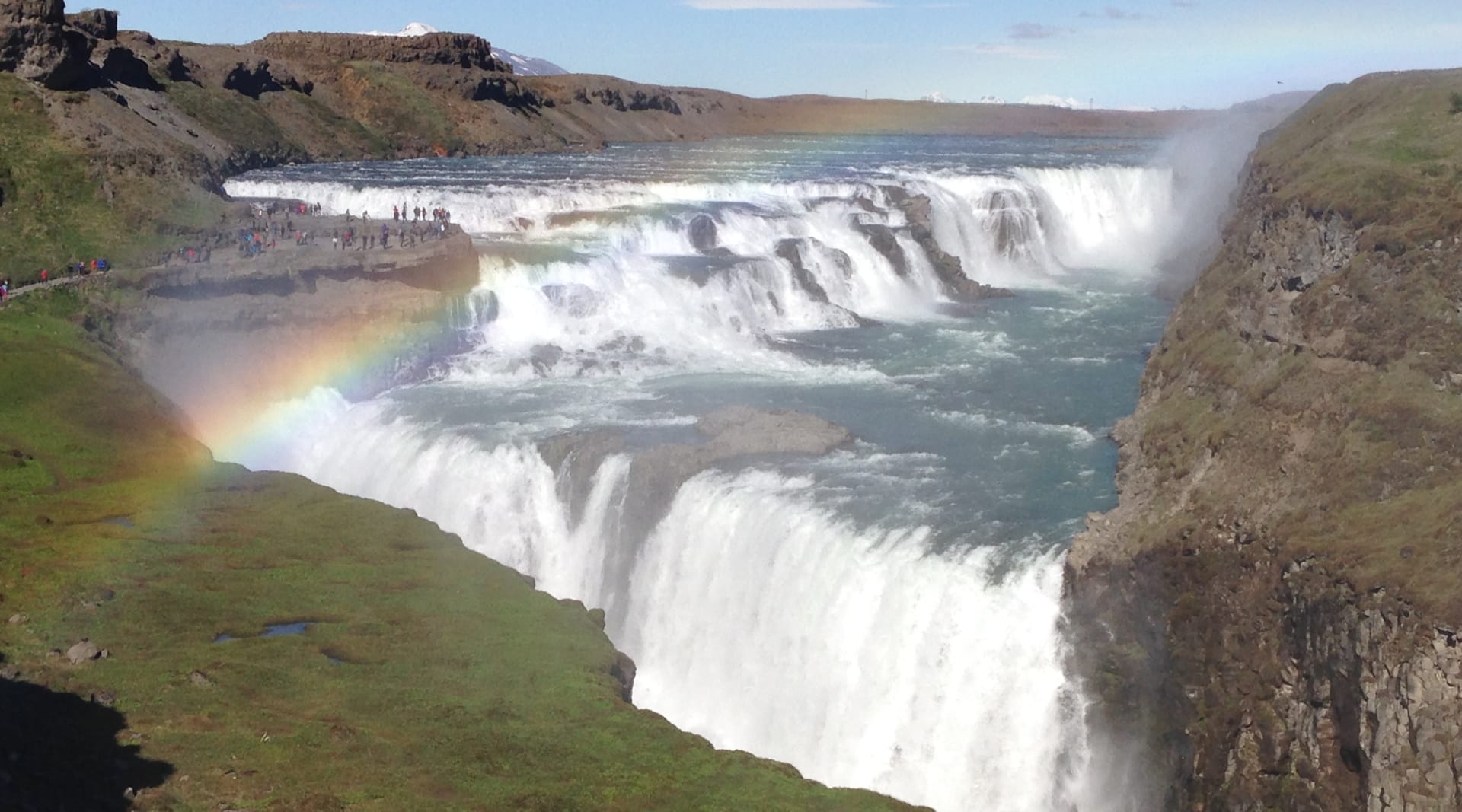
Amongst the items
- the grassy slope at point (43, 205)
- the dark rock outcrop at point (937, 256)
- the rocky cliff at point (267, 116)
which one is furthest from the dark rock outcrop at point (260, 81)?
the dark rock outcrop at point (937, 256)

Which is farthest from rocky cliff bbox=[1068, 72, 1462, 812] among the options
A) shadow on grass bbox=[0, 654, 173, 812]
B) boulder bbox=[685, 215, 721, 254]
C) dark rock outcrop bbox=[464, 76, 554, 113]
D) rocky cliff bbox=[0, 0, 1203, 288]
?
dark rock outcrop bbox=[464, 76, 554, 113]

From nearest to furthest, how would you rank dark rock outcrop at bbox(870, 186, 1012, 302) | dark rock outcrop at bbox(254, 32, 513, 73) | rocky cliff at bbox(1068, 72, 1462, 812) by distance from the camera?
rocky cliff at bbox(1068, 72, 1462, 812) → dark rock outcrop at bbox(870, 186, 1012, 302) → dark rock outcrop at bbox(254, 32, 513, 73)

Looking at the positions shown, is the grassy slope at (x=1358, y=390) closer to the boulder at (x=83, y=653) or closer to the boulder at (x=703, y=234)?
the boulder at (x=83, y=653)

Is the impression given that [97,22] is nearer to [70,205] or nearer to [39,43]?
[39,43]

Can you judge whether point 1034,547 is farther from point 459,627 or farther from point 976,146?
point 976,146

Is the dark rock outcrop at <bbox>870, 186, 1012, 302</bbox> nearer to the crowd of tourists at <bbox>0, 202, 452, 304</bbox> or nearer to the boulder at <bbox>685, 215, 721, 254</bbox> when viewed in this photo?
the boulder at <bbox>685, 215, 721, 254</bbox>

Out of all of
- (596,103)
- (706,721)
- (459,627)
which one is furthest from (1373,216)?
(596,103)

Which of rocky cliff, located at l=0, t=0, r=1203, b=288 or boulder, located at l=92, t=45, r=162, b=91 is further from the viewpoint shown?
boulder, located at l=92, t=45, r=162, b=91
